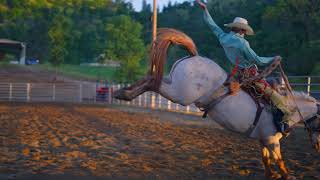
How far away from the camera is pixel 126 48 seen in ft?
126

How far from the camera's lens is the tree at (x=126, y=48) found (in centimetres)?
3547

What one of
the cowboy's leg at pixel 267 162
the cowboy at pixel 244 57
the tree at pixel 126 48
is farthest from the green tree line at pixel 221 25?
the cowboy at pixel 244 57

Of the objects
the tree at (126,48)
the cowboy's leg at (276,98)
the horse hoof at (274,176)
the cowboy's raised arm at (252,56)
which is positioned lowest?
the horse hoof at (274,176)

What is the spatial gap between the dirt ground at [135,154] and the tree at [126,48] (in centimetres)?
2159

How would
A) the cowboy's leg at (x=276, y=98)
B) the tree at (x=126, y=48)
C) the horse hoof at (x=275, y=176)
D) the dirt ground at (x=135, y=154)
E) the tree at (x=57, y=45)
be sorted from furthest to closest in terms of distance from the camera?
1. the tree at (x=57, y=45)
2. the tree at (x=126, y=48)
3. the dirt ground at (x=135, y=154)
4. the horse hoof at (x=275, y=176)
5. the cowboy's leg at (x=276, y=98)

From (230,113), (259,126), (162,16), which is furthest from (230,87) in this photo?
(162,16)

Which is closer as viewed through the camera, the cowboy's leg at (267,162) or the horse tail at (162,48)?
the horse tail at (162,48)

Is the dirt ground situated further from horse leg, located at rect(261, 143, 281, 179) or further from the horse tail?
the horse tail

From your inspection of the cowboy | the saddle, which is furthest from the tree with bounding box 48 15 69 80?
the saddle

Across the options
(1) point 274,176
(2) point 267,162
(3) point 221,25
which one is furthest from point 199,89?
(3) point 221,25

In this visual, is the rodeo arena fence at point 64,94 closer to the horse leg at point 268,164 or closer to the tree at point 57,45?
the tree at point 57,45

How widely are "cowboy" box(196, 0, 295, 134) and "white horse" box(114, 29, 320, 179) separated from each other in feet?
0.53

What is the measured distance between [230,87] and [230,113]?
0.32 m

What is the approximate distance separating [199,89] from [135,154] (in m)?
3.97
